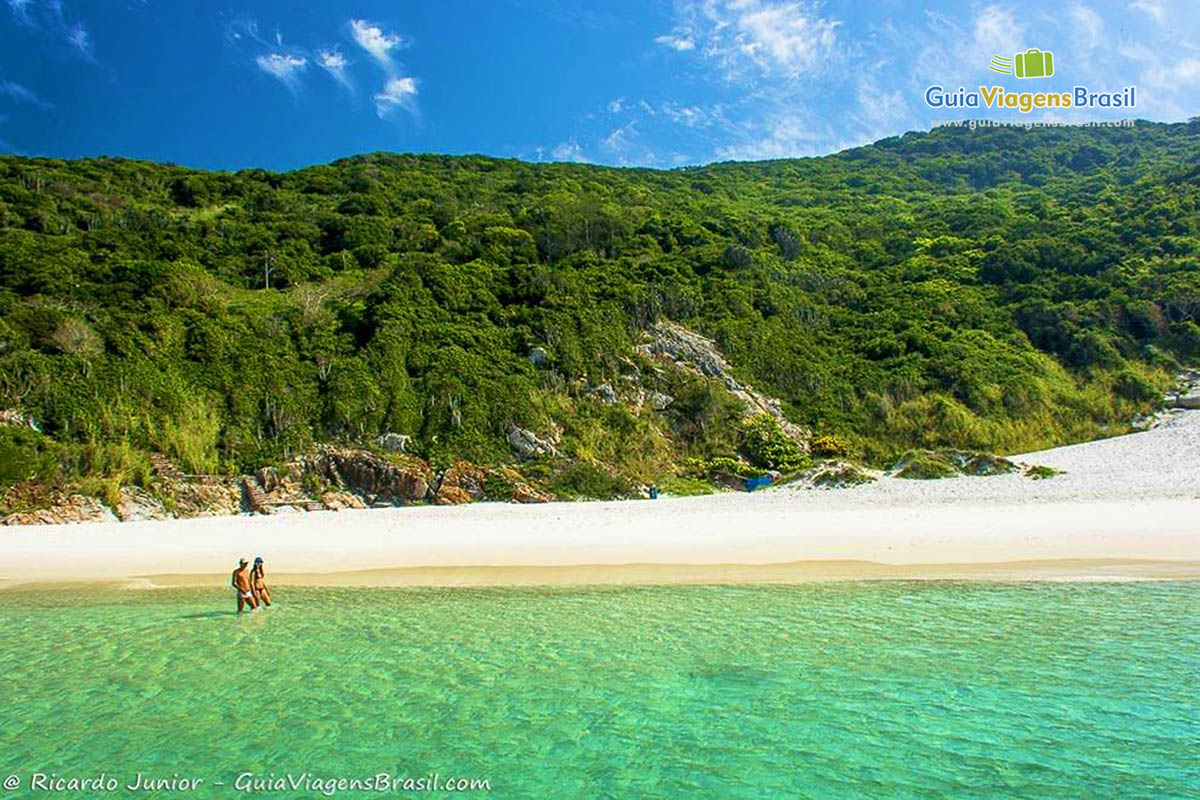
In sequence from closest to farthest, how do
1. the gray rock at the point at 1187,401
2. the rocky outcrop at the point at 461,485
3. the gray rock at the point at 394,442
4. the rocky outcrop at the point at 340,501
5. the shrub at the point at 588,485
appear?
the rocky outcrop at the point at 340,501 → the rocky outcrop at the point at 461,485 → the shrub at the point at 588,485 → the gray rock at the point at 394,442 → the gray rock at the point at 1187,401

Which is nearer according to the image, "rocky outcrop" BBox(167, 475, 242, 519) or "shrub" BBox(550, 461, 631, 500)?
"rocky outcrop" BBox(167, 475, 242, 519)

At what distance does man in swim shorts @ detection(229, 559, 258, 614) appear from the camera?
1100cm

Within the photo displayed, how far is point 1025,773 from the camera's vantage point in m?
5.36

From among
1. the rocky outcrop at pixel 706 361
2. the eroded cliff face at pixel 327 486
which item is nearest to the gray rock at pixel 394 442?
the eroded cliff face at pixel 327 486

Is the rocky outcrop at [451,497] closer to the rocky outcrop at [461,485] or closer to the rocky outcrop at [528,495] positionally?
the rocky outcrop at [461,485]

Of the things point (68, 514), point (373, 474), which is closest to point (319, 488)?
point (373, 474)

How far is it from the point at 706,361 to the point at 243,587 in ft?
74.3

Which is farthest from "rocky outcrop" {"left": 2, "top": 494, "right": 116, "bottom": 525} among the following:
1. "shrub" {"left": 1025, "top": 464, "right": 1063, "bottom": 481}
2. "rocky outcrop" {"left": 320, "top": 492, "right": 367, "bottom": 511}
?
"shrub" {"left": 1025, "top": 464, "right": 1063, "bottom": 481}

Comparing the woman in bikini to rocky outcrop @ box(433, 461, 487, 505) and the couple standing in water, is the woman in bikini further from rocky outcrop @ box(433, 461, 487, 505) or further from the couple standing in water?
rocky outcrop @ box(433, 461, 487, 505)

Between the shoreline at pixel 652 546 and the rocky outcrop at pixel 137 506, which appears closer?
Result: the shoreline at pixel 652 546

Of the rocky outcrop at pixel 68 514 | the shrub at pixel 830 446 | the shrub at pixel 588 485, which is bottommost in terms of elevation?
the rocky outcrop at pixel 68 514

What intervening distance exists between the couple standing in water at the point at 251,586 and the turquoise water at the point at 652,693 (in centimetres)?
39

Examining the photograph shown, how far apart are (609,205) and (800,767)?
1743 inches

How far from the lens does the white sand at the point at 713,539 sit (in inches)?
500
